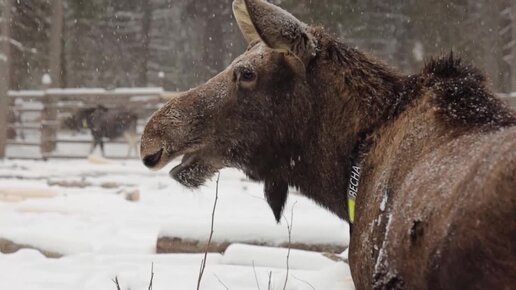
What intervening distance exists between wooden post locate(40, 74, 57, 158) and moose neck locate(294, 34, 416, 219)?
1666 centimetres

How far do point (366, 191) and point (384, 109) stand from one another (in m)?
0.42

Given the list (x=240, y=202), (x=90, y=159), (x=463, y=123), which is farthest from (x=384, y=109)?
(x=90, y=159)

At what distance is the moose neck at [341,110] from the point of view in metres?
2.48

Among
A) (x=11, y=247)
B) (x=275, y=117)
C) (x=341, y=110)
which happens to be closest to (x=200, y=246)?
(x=11, y=247)

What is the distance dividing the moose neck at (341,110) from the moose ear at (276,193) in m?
0.16

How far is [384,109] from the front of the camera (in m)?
2.44

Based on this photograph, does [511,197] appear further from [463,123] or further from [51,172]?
[51,172]

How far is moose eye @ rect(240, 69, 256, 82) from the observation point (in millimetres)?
2708

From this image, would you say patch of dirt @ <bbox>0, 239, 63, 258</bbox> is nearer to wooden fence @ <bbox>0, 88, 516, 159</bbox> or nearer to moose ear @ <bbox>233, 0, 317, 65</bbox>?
moose ear @ <bbox>233, 0, 317, 65</bbox>

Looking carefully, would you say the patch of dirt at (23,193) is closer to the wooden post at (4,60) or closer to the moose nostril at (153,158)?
the moose nostril at (153,158)

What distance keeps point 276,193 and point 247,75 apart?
0.59 meters

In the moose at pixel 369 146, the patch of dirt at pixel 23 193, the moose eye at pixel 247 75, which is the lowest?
the patch of dirt at pixel 23 193

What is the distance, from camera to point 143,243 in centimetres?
640

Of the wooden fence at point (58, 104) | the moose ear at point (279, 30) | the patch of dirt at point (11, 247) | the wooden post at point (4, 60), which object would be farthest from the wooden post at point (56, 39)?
the moose ear at point (279, 30)
